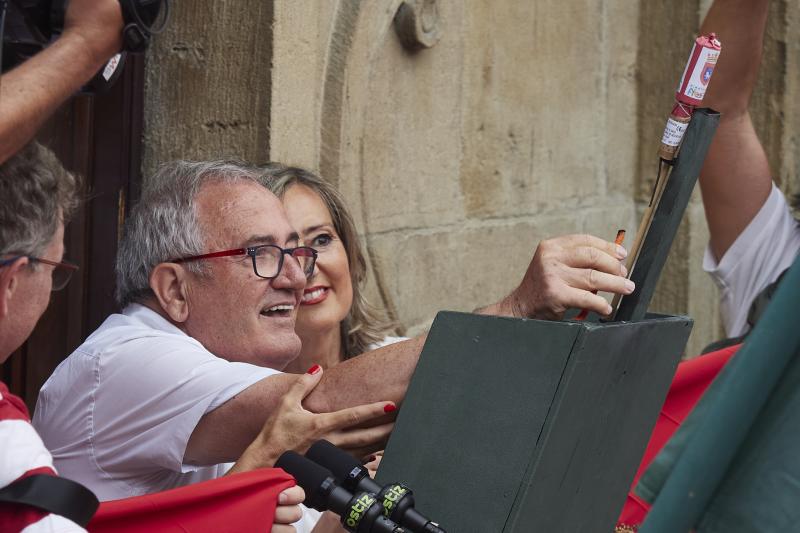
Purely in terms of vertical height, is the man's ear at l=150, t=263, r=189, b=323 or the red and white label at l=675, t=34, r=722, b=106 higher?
the red and white label at l=675, t=34, r=722, b=106

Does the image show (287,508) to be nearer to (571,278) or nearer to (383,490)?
(383,490)

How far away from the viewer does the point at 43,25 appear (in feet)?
7.10

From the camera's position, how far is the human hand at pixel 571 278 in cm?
213

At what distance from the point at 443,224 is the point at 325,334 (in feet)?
4.81

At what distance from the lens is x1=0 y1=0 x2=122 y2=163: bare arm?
192cm

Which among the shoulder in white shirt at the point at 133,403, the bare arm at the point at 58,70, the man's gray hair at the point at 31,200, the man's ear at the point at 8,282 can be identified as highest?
the bare arm at the point at 58,70

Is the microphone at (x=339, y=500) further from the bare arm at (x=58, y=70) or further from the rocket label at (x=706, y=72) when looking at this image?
the rocket label at (x=706, y=72)

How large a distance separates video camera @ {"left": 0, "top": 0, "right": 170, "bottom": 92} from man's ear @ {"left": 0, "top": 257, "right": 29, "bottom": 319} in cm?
50

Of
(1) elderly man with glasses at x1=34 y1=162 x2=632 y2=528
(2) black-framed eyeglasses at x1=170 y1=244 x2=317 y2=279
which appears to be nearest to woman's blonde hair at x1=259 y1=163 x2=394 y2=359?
(1) elderly man with glasses at x1=34 y1=162 x2=632 y2=528

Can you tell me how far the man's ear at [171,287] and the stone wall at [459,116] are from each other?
2.93 feet

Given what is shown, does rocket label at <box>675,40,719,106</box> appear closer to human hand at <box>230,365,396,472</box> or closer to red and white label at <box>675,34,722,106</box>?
red and white label at <box>675,34,722,106</box>

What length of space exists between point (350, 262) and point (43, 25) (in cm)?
137

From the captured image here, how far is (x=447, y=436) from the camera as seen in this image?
6.57 feet

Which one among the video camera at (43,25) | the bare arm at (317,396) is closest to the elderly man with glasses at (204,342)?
the bare arm at (317,396)
